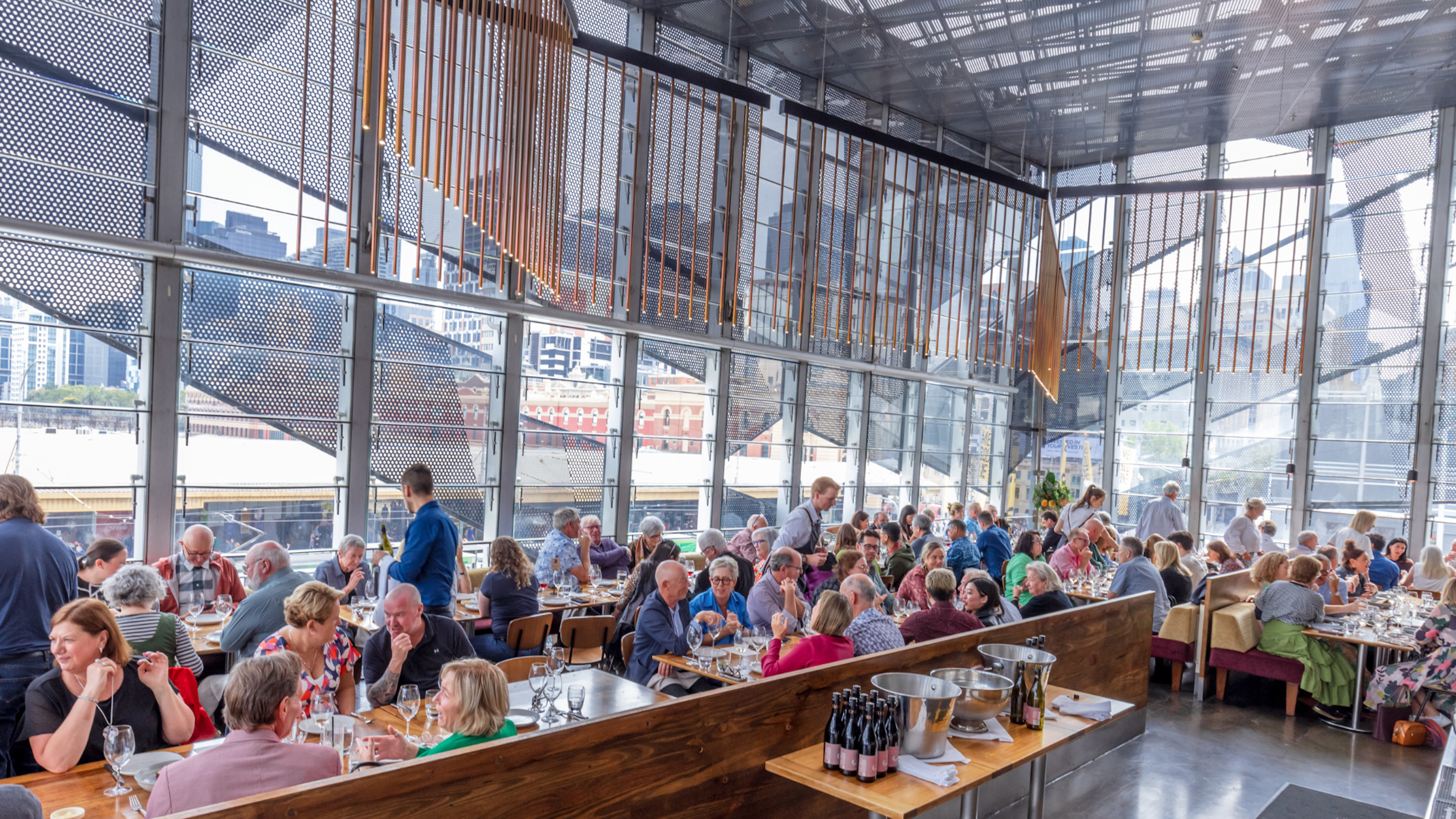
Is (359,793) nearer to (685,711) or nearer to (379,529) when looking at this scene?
(685,711)

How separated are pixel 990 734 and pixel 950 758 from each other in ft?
1.34

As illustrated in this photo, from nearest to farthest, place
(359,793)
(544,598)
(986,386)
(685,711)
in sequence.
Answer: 1. (359,793)
2. (685,711)
3. (544,598)
4. (986,386)

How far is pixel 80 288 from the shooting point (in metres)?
6.64

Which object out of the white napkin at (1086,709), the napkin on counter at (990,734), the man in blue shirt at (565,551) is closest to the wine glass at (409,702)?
the napkin on counter at (990,734)

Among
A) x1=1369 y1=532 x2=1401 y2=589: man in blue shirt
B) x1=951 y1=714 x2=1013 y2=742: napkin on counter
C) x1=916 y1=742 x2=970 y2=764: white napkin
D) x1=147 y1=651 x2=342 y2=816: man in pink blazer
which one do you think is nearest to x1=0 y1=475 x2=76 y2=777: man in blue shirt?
x1=147 y1=651 x2=342 y2=816: man in pink blazer

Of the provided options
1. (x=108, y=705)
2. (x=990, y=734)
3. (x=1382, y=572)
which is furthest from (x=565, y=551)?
(x=1382, y=572)

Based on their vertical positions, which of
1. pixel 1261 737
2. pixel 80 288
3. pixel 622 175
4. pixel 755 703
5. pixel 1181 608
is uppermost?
pixel 622 175

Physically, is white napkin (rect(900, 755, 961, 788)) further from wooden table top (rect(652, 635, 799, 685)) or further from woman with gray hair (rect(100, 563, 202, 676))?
woman with gray hair (rect(100, 563, 202, 676))

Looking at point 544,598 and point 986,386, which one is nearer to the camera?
point 544,598

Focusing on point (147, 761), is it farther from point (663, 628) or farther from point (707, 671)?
point (663, 628)

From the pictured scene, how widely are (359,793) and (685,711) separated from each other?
4.10 feet

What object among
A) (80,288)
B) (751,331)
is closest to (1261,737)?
(751,331)

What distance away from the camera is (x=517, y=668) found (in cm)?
446

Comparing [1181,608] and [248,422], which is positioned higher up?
[248,422]
